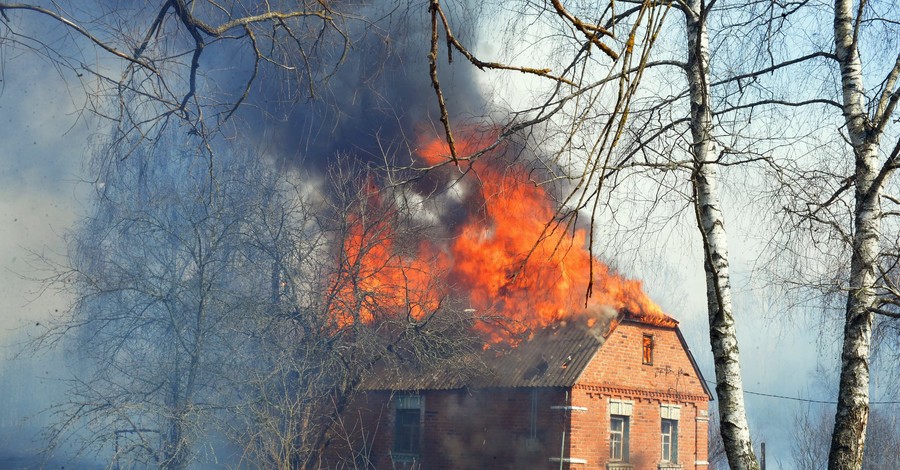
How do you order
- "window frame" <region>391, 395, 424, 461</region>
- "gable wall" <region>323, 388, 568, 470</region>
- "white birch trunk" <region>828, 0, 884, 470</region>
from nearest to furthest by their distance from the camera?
1. "white birch trunk" <region>828, 0, 884, 470</region>
2. "gable wall" <region>323, 388, 568, 470</region>
3. "window frame" <region>391, 395, 424, 461</region>

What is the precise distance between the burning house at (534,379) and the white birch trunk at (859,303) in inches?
485

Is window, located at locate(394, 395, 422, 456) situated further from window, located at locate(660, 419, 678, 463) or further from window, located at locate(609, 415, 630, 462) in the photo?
window, located at locate(660, 419, 678, 463)

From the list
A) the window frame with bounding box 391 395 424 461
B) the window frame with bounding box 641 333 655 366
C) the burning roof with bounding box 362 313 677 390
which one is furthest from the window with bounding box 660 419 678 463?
the window frame with bounding box 391 395 424 461

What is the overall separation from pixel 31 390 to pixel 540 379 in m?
31.6

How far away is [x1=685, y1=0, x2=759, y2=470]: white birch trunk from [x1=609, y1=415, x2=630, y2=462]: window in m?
14.8

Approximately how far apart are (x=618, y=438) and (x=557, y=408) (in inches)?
96.3

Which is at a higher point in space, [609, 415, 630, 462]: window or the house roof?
the house roof

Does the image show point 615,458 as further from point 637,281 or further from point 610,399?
point 637,281

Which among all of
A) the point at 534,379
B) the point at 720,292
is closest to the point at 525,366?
the point at 534,379

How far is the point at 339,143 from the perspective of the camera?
22391mm

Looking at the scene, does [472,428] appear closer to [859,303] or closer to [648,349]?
[648,349]

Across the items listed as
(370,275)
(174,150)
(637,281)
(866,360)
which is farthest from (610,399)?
(866,360)

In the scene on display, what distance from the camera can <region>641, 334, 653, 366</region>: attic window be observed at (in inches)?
853

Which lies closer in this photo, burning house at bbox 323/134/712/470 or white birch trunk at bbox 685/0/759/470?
white birch trunk at bbox 685/0/759/470
